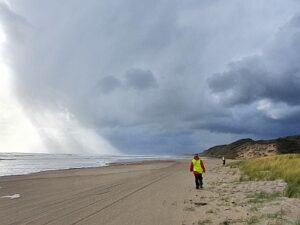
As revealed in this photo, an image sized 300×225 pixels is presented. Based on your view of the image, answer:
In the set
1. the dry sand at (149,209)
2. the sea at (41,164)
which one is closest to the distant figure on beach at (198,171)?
the dry sand at (149,209)

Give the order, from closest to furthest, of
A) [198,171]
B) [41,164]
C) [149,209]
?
[149,209]
[198,171]
[41,164]

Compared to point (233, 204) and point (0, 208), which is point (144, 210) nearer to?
point (233, 204)

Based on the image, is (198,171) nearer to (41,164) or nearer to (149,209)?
(149,209)

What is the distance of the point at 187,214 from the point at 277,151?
3736 inches

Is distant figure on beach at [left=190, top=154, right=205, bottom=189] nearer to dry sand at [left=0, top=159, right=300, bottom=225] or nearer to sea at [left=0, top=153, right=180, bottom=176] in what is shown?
dry sand at [left=0, top=159, right=300, bottom=225]

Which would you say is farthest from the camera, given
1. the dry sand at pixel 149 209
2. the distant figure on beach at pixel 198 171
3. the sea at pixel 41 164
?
the sea at pixel 41 164

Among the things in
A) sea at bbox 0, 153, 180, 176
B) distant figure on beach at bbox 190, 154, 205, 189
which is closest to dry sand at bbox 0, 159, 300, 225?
distant figure on beach at bbox 190, 154, 205, 189

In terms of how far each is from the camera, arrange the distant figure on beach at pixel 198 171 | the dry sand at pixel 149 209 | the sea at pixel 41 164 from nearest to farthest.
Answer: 1. the dry sand at pixel 149 209
2. the distant figure on beach at pixel 198 171
3. the sea at pixel 41 164

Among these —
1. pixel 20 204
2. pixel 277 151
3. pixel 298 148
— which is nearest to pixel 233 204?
pixel 20 204

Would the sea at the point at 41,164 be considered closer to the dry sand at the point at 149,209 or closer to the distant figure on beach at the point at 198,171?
the distant figure on beach at the point at 198,171

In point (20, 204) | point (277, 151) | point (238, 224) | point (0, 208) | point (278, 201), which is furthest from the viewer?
point (277, 151)

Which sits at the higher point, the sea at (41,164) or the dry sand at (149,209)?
the sea at (41,164)

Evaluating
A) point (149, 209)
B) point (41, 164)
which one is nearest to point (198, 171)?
point (149, 209)

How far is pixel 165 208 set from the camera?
1360 cm
